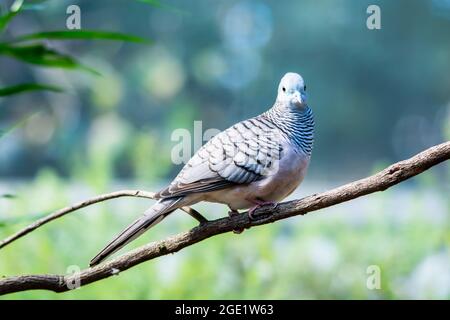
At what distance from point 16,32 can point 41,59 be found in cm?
137

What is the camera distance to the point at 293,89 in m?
0.94

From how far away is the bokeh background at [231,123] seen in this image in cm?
185

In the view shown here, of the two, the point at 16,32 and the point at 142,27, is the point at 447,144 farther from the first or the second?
the point at 16,32

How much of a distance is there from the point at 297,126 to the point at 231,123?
860mm

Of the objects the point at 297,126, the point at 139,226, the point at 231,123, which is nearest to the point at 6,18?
the point at 139,226

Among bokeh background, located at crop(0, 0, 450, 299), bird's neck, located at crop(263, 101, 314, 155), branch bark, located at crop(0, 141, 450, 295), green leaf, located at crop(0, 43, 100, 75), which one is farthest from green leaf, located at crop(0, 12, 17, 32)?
bokeh background, located at crop(0, 0, 450, 299)

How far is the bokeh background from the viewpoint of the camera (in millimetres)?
1847

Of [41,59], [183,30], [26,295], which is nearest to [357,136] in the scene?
[183,30]

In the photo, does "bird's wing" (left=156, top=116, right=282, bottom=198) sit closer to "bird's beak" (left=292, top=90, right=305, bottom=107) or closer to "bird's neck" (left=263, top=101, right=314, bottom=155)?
"bird's neck" (left=263, top=101, right=314, bottom=155)

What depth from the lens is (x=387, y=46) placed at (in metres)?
1.91

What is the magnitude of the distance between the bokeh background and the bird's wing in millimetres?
734

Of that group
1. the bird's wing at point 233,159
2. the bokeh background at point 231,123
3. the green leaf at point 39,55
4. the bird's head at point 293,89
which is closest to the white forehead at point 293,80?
the bird's head at point 293,89

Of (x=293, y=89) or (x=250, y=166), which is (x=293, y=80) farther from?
(x=250, y=166)

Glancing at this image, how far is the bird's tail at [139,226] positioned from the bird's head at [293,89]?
227 millimetres
